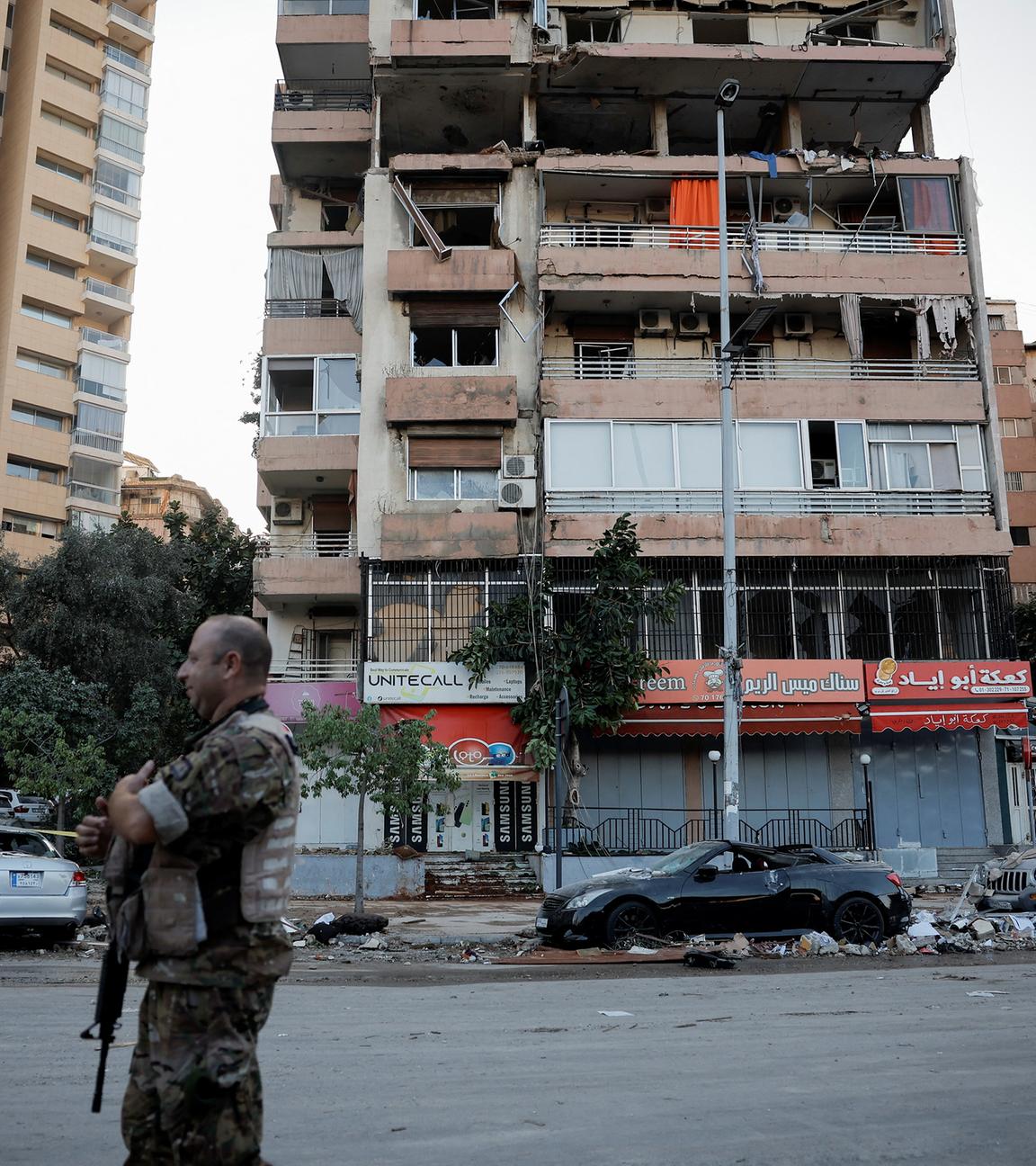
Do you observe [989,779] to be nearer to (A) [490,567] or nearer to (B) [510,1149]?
(A) [490,567]

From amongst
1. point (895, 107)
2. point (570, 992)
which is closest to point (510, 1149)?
point (570, 992)

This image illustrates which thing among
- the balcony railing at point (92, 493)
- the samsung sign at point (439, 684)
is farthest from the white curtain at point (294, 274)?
the balcony railing at point (92, 493)

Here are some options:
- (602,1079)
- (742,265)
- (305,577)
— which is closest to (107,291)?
(305,577)

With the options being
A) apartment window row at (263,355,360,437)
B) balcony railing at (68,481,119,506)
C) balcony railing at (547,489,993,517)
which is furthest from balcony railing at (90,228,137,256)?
balcony railing at (547,489,993,517)

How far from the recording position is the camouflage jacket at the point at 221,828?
3.01m

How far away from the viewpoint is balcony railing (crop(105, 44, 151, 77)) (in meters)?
56.1

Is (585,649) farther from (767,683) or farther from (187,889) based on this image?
(187,889)

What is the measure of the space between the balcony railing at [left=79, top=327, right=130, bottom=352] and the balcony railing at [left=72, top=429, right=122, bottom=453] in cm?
424

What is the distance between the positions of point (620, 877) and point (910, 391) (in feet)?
59.2

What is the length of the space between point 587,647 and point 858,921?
33.8 ft

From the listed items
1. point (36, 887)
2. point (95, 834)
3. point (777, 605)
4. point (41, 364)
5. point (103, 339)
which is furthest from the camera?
point (103, 339)

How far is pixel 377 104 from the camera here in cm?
2948

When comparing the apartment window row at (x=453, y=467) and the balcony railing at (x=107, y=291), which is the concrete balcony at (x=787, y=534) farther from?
the balcony railing at (x=107, y=291)

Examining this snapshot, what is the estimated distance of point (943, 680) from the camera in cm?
2486
